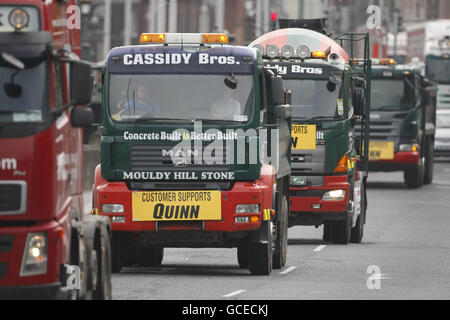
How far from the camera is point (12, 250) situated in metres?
12.0

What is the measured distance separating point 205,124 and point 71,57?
574 cm

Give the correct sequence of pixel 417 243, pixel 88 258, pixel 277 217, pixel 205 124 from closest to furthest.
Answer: pixel 88 258
pixel 205 124
pixel 277 217
pixel 417 243

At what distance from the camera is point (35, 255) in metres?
12.1

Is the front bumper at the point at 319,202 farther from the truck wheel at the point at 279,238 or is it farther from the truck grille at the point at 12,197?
the truck grille at the point at 12,197

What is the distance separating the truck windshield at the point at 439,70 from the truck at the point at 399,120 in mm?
17105

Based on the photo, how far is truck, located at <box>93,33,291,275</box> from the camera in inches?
716

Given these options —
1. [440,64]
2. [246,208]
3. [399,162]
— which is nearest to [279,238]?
A: [246,208]

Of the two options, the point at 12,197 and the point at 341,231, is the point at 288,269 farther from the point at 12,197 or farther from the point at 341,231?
the point at 12,197

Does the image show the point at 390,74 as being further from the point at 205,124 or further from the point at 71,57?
the point at 71,57

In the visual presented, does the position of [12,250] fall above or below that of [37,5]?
below

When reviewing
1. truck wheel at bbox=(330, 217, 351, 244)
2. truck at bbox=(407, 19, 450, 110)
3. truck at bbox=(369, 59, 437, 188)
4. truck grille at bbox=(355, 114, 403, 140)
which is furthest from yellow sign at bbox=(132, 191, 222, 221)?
truck at bbox=(407, 19, 450, 110)

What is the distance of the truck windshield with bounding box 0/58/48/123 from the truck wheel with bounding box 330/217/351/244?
1305 centimetres

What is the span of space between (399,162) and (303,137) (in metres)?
18.6
